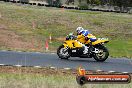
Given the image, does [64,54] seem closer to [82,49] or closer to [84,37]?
[82,49]

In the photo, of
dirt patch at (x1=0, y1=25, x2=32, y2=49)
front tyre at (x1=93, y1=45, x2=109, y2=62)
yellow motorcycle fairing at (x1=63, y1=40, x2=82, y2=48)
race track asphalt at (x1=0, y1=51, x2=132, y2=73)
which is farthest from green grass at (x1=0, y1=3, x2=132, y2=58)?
front tyre at (x1=93, y1=45, x2=109, y2=62)

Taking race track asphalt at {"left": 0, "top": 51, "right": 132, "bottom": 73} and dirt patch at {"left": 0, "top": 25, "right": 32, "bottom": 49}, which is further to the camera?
dirt patch at {"left": 0, "top": 25, "right": 32, "bottom": 49}

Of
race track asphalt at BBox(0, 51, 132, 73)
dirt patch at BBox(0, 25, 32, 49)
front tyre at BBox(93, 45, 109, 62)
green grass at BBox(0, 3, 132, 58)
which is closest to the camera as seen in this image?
race track asphalt at BBox(0, 51, 132, 73)

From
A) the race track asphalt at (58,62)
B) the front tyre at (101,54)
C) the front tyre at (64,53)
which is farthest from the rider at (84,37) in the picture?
the race track asphalt at (58,62)

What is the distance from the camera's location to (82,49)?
20.7 m

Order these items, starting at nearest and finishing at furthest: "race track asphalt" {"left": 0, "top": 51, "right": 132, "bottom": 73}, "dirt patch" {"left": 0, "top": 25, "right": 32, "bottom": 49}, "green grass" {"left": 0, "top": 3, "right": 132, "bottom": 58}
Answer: "race track asphalt" {"left": 0, "top": 51, "right": 132, "bottom": 73} < "dirt patch" {"left": 0, "top": 25, "right": 32, "bottom": 49} < "green grass" {"left": 0, "top": 3, "right": 132, "bottom": 58}

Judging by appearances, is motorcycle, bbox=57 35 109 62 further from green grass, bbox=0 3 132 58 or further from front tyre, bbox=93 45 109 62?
green grass, bbox=0 3 132 58

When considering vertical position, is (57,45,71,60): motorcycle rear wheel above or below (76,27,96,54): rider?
below

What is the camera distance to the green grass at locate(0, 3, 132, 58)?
38469mm

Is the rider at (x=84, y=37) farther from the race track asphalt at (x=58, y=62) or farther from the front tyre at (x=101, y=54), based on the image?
the race track asphalt at (x=58, y=62)

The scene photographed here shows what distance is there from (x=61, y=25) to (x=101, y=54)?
24.4m

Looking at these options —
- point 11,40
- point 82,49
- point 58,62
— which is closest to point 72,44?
point 82,49

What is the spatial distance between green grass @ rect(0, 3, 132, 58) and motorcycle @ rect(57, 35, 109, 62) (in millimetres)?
13015

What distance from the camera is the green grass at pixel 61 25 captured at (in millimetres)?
38469
